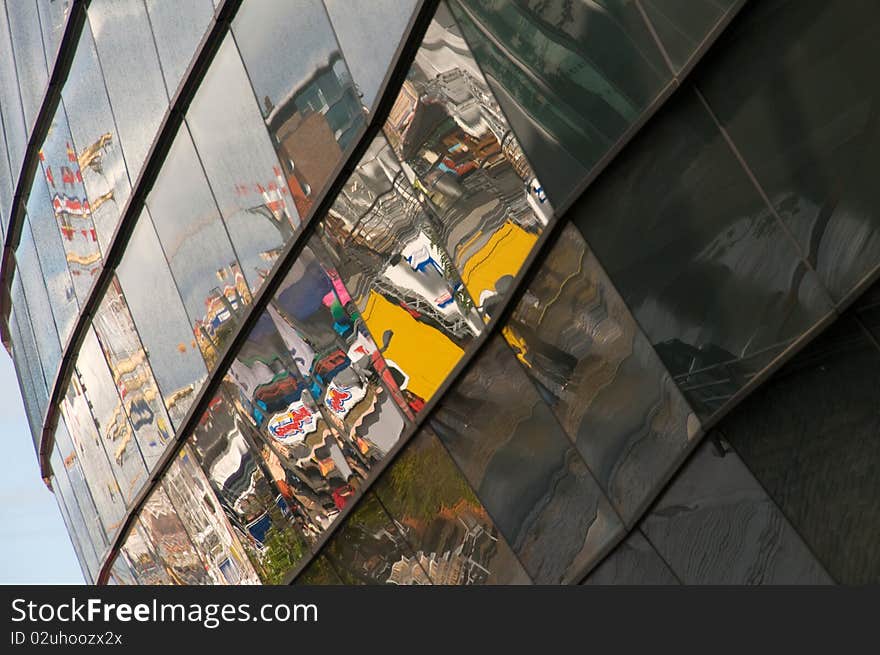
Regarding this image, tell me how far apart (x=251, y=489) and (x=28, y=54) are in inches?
243

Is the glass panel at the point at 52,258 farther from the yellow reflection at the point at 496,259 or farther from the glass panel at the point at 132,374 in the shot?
the yellow reflection at the point at 496,259

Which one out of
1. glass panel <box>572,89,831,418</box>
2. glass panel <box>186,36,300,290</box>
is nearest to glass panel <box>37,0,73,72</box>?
glass panel <box>186,36,300,290</box>

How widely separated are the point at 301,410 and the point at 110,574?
767 cm

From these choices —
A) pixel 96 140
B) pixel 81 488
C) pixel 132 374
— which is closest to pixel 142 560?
pixel 81 488

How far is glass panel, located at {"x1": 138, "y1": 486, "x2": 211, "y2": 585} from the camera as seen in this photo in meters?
14.9

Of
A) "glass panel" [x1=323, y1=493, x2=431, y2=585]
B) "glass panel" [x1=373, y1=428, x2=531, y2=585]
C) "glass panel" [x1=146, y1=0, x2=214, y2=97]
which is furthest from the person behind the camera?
"glass panel" [x1=323, y1=493, x2=431, y2=585]

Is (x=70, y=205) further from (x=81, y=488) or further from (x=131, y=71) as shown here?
(x=81, y=488)

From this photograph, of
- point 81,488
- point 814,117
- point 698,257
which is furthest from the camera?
point 81,488

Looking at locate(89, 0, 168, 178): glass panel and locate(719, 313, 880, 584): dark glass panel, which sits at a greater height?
locate(89, 0, 168, 178): glass panel

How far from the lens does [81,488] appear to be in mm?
17672

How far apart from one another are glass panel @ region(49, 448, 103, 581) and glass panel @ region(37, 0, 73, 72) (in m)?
6.51

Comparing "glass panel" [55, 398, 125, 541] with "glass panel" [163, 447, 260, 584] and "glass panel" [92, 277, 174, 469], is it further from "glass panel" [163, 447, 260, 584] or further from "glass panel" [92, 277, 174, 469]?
"glass panel" [163, 447, 260, 584]

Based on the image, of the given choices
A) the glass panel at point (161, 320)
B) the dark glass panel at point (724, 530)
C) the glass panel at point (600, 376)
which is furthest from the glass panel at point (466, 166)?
the glass panel at point (161, 320)

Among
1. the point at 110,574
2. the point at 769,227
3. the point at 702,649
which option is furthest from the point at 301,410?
the point at 110,574
